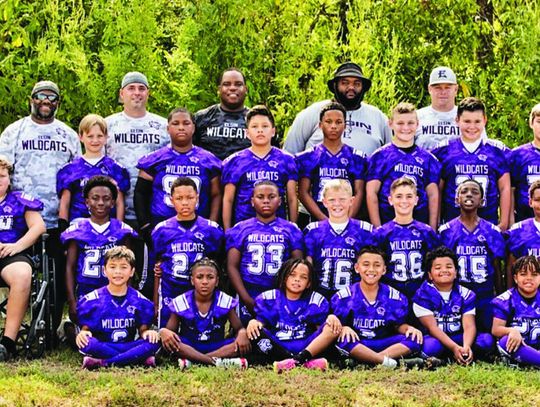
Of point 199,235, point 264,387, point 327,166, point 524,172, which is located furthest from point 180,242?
point 524,172

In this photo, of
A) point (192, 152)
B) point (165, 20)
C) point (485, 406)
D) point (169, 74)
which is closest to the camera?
point (485, 406)

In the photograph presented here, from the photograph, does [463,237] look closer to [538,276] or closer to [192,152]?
[538,276]

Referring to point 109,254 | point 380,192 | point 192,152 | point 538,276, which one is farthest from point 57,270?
point 538,276

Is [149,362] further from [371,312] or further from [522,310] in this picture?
[522,310]

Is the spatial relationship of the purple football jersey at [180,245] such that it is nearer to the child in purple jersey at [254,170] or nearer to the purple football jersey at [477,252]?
the child in purple jersey at [254,170]

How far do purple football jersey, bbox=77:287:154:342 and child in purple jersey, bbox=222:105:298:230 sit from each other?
1006 mm

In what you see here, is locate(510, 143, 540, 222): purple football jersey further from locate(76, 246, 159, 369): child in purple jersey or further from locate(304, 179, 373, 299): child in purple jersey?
locate(76, 246, 159, 369): child in purple jersey

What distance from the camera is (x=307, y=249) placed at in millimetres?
7438

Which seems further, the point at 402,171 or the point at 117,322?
the point at 402,171

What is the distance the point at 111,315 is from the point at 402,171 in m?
2.49

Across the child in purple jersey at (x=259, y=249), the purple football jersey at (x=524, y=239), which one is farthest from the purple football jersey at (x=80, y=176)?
the purple football jersey at (x=524, y=239)

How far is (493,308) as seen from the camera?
7.16m

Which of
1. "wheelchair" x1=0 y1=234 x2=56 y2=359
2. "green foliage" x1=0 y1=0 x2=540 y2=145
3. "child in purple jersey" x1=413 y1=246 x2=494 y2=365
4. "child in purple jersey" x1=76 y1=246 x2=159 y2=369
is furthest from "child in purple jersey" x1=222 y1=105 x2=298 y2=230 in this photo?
"green foliage" x1=0 y1=0 x2=540 y2=145

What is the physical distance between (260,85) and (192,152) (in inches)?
82.3
